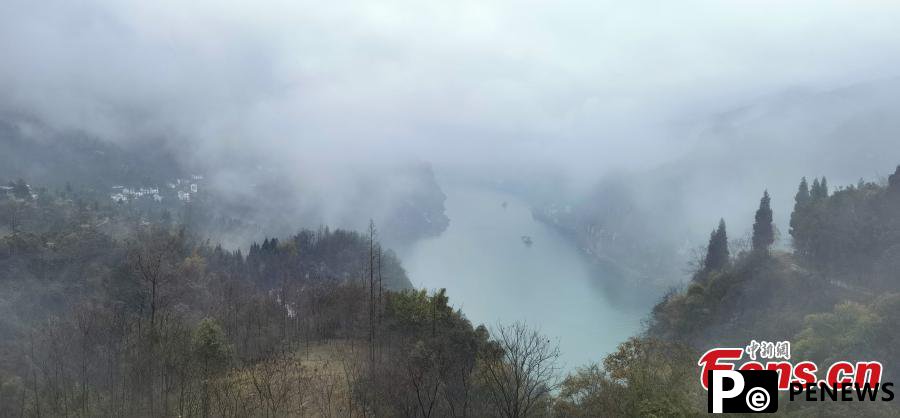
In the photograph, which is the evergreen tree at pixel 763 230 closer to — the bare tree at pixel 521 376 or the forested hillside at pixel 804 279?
the forested hillside at pixel 804 279

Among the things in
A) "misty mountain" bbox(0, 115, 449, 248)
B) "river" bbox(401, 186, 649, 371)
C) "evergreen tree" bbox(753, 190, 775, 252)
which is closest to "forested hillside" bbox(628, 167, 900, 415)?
"evergreen tree" bbox(753, 190, 775, 252)

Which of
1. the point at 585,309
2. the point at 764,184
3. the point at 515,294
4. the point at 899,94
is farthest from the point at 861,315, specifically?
the point at 899,94

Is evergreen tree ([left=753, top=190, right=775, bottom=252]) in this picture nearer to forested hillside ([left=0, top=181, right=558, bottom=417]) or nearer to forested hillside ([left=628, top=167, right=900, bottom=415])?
forested hillside ([left=628, top=167, right=900, bottom=415])

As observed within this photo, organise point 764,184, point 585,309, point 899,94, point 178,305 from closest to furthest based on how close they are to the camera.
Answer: point 178,305 → point 585,309 → point 764,184 → point 899,94

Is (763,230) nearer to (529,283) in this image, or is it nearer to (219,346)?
(219,346)

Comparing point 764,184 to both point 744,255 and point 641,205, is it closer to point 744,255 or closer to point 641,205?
point 641,205

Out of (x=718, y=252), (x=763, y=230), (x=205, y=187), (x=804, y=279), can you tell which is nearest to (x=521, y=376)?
(x=804, y=279)

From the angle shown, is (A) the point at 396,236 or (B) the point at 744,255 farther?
(A) the point at 396,236

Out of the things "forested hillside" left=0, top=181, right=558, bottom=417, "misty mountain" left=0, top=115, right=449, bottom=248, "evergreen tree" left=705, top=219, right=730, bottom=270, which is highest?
"misty mountain" left=0, top=115, right=449, bottom=248
